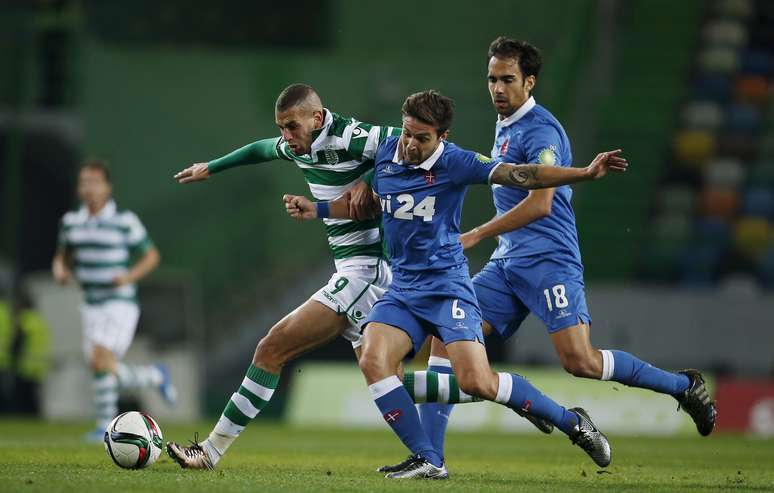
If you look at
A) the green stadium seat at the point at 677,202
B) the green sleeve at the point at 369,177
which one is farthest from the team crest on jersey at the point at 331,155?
the green stadium seat at the point at 677,202

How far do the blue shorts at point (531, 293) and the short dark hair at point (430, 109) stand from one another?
1.12 metres

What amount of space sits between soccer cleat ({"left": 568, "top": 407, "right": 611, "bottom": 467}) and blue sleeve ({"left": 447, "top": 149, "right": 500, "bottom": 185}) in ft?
4.38

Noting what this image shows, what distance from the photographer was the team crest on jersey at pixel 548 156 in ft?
22.7

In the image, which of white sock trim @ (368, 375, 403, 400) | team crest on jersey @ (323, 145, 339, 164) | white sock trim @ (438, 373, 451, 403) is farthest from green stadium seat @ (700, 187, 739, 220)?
white sock trim @ (368, 375, 403, 400)

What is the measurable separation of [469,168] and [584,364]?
137cm

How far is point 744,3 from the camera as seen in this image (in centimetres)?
2023

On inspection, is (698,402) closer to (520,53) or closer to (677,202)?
(520,53)

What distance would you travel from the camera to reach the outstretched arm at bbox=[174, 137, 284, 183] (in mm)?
7254

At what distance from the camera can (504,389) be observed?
6641mm

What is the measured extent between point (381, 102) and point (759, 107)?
19.6 feet

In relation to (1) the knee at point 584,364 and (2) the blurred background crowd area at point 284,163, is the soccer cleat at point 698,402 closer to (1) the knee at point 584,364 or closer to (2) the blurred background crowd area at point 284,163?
(1) the knee at point 584,364

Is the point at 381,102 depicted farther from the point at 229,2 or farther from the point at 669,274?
the point at 669,274

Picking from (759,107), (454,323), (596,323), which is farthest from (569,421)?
(759,107)

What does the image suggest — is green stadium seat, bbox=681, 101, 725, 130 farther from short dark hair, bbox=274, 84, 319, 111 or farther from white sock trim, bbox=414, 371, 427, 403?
short dark hair, bbox=274, 84, 319, 111
